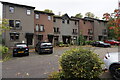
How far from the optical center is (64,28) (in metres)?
28.6

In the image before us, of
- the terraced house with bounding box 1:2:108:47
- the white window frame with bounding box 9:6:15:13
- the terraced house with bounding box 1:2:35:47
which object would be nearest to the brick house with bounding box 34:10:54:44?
the terraced house with bounding box 1:2:108:47

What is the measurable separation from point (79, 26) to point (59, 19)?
795cm

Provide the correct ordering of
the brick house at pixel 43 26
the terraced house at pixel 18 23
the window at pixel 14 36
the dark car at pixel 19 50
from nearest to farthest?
the dark car at pixel 19 50 → the terraced house at pixel 18 23 → the window at pixel 14 36 → the brick house at pixel 43 26

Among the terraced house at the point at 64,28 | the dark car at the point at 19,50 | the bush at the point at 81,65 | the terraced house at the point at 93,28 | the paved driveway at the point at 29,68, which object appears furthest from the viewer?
the terraced house at the point at 93,28

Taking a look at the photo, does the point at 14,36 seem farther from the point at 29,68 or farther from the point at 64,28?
the point at 29,68

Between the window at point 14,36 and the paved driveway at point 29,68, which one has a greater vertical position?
the window at point 14,36

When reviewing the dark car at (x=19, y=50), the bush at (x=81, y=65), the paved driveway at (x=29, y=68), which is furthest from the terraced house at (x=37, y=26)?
the bush at (x=81, y=65)

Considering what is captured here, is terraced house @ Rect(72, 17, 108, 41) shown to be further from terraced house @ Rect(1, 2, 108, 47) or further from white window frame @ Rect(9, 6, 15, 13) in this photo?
white window frame @ Rect(9, 6, 15, 13)

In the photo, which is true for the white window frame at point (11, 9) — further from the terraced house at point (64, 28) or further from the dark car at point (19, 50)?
the dark car at point (19, 50)

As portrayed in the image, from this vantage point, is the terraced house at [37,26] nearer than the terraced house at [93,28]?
Yes

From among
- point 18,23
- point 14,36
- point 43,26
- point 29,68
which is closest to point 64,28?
point 43,26

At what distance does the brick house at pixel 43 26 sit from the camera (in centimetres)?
2342

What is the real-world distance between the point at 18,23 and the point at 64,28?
13151 mm

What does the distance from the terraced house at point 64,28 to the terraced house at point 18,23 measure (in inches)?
295
